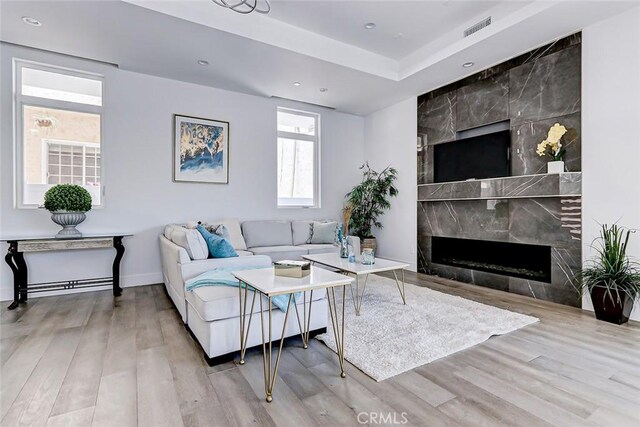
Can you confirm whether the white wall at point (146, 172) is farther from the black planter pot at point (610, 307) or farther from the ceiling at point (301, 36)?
the black planter pot at point (610, 307)

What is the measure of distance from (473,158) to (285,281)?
3.78 m

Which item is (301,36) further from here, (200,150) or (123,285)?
(123,285)

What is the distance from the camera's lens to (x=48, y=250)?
3.75 metres

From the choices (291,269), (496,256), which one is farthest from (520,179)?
(291,269)

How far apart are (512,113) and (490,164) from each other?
2.23ft

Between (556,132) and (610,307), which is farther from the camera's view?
(556,132)

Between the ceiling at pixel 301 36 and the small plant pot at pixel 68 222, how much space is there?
77.0 inches

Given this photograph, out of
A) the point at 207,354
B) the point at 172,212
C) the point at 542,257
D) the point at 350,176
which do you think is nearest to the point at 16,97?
the point at 172,212

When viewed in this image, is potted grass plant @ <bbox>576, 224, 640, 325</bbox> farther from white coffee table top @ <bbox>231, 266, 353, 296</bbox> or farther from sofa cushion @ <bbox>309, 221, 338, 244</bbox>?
sofa cushion @ <bbox>309, 221, 338, 244</bbox>

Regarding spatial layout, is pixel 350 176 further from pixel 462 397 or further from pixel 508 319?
pixel 462 397

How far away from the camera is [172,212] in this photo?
4.72m

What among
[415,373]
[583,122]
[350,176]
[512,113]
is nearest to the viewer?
[415,373]

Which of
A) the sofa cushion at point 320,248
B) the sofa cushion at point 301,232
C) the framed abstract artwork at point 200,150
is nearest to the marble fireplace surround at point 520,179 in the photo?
the sofa cushion at point 320,248

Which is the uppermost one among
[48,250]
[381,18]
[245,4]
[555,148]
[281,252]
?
[381,18]
